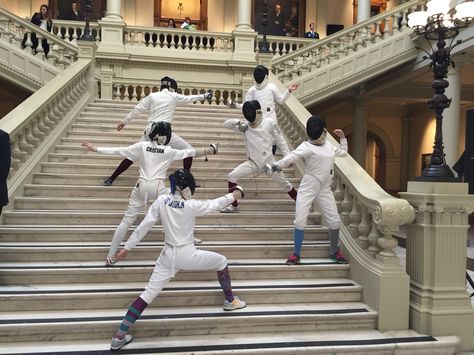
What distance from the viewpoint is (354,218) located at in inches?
207

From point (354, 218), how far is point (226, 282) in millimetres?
1710

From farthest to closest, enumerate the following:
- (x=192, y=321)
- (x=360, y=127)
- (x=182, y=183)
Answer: (x=360, y=127), (x=192, y=321), (x=182, y=183)

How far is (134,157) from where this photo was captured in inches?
208

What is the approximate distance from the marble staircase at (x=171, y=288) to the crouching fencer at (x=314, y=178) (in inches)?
14.9

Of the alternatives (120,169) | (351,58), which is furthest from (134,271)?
(351,58)

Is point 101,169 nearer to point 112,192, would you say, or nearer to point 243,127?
point 112,192

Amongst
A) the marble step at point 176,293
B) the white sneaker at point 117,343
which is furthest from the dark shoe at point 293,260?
the white sneaker at point 117,343

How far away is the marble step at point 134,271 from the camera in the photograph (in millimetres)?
4852

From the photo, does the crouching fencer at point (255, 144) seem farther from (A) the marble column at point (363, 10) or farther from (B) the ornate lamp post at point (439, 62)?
(A) the marble column at point (363, 10)

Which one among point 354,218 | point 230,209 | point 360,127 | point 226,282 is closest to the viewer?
point 226,282

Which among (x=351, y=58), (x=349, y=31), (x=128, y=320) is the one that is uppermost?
(x=349, y=31)

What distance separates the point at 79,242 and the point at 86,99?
218 inches

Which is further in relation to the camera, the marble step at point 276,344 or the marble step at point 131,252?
the marble step at point 131,252

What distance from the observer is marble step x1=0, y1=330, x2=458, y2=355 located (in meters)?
4.00
